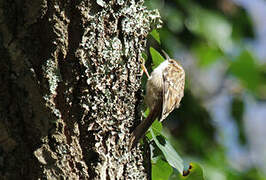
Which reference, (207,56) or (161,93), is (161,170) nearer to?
(161,93)

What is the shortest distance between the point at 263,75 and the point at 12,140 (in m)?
3.14

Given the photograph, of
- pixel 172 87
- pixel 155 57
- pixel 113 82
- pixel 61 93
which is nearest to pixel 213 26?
pixel 172 87

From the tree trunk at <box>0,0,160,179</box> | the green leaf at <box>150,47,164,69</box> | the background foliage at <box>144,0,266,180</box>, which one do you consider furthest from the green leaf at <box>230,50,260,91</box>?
the tree trunk at <box>0,0,160,179</box>

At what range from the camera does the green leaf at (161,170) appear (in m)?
2.11

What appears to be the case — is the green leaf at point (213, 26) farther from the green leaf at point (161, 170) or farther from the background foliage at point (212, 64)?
the green leaf at point (161, 170)

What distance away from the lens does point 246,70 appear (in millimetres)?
3955

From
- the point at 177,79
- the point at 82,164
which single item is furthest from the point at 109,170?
the point at 177,79

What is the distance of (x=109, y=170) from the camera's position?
179 cm

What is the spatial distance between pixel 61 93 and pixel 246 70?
2.40 m

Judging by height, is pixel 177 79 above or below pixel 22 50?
below

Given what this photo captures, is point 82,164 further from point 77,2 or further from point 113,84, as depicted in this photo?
point 77,2

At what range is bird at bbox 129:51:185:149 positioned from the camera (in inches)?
77.8

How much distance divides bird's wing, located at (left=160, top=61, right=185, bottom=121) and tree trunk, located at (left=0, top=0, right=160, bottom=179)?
0.88 m

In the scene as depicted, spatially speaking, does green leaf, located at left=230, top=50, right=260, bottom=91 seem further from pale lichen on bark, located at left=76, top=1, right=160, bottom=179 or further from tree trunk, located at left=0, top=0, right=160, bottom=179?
tree trunk, located at left=0, top=0, right=160, bottom=179
